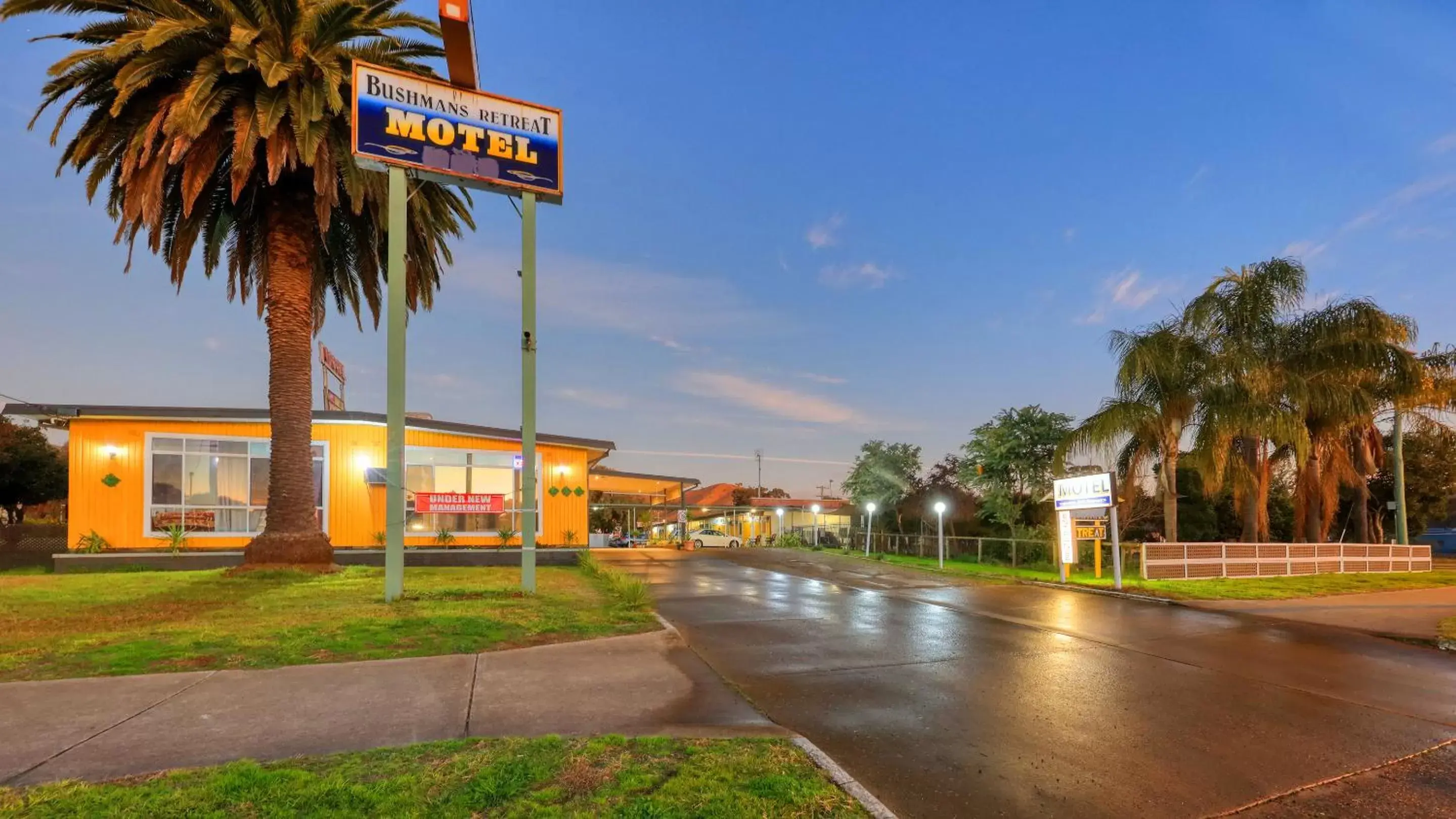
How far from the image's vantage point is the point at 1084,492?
18016 mm

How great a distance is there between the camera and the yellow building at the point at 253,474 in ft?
60.5

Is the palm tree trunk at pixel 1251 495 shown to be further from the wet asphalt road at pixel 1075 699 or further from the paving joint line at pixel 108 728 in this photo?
the paving joint line at pixel 108 728

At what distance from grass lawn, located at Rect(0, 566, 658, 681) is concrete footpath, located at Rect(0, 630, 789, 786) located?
22.8 inches

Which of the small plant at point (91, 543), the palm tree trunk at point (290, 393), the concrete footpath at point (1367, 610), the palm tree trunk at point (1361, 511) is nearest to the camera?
the concrete footpath at point (1367, 610)

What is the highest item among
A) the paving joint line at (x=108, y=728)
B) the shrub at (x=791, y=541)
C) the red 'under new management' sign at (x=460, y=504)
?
the red 'under new management' sign at (x=460, y=504)

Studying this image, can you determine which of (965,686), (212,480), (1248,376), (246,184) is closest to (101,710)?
(965,686)

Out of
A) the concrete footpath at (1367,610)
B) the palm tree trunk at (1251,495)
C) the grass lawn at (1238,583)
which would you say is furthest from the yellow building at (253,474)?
the palm tree trunk at (1251,495)

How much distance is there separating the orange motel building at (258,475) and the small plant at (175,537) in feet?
0.29

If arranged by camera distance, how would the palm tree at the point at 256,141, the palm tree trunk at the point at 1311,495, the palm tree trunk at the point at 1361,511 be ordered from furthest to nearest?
1. the palm tree trunk at the point at 1361,511
2. the palm tree trunk at the point at 1311,495
3. the palm tree at the point at 256,141

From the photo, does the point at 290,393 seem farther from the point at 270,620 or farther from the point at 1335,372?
the point at 1335,372

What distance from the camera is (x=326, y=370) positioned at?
26562 millimetres

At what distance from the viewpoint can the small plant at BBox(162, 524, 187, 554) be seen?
717 inches

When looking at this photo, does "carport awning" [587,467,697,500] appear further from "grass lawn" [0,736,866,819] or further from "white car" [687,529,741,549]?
"grass lawn" [0,736,866,819]

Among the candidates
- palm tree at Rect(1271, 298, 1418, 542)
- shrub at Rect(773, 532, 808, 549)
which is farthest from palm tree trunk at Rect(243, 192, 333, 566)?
palm tree at Rect(1271, 298, 1418, 542)
